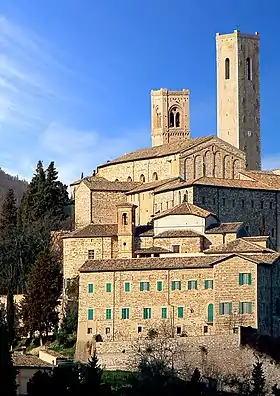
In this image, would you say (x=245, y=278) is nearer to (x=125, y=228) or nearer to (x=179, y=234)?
(x=179, y=234)

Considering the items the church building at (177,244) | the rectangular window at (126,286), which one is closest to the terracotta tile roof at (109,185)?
the church building at (177,244)

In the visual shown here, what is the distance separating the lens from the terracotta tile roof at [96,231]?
52.5 meters

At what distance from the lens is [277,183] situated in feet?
191

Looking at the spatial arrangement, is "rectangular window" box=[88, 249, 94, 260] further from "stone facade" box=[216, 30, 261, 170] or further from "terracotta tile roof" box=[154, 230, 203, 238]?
"stone facade" box=[216, 30, 261, 170]

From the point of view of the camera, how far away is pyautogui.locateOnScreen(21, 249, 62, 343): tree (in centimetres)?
5059

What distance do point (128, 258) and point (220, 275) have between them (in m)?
5.15

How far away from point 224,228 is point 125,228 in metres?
4.35

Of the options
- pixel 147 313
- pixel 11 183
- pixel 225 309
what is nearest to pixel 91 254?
pixel 147 313

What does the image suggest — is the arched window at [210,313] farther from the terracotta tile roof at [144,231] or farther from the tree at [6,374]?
the tree at [6,374]

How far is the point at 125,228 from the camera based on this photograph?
51562 millimetres

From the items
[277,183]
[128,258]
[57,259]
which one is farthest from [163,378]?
[277,183]

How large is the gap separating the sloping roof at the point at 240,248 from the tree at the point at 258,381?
6.40 meters

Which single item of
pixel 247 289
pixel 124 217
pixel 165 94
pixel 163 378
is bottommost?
pixel 163 378

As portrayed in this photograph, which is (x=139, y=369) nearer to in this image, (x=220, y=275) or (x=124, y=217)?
(x=220, y=275)
